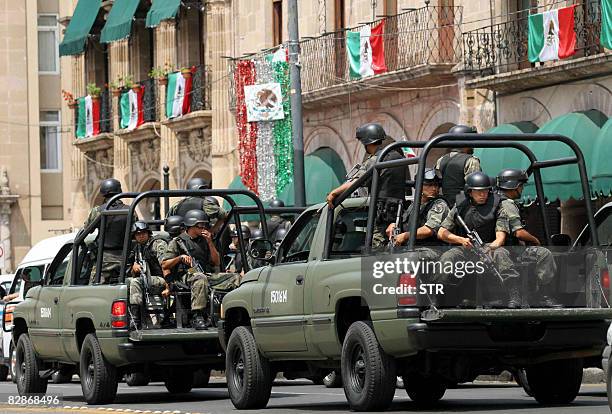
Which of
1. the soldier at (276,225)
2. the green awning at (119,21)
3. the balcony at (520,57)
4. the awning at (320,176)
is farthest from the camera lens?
the green awning at (119,21)

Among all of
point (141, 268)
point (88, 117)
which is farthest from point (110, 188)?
point (88, 117)

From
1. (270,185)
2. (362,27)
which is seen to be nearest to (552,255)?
(362,27)

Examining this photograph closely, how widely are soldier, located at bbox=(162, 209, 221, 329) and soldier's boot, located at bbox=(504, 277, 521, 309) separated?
4790mm

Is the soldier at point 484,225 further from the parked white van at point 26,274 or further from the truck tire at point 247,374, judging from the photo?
the parked white van at point 26,274

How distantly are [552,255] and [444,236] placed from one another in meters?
0.87

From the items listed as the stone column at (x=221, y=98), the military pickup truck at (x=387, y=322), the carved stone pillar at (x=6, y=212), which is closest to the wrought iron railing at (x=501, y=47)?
the stone column at (x=221, y=98)

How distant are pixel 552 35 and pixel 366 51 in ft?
21.9

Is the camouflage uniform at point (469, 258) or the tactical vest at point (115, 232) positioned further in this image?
the tactical vest at point (115, 232)

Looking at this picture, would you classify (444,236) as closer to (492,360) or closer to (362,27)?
(492,360)

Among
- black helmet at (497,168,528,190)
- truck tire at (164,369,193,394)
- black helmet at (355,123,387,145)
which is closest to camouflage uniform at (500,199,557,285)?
black helmet at (497,168,528,190)

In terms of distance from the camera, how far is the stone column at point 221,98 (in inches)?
1731

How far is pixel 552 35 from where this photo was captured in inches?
A: 1185

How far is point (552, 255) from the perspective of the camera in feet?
49.2

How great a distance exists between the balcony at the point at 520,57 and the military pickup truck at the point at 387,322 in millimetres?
13083
